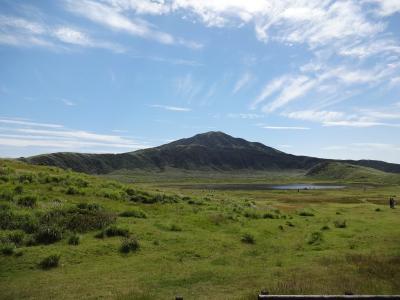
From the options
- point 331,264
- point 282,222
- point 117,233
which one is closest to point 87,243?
point 117,233

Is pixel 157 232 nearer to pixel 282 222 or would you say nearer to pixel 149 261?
pixel 149 261

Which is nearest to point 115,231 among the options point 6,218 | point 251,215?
point 6,218

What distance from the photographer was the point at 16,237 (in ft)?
73.9

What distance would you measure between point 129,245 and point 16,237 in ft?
20.2

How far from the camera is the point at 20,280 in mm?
17312

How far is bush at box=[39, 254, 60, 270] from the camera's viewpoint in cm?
1923

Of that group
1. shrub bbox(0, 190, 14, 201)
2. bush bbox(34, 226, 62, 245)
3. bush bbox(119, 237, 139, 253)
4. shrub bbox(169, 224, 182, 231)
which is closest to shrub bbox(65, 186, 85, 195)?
shrub bbox(0, 190, 14, 201)

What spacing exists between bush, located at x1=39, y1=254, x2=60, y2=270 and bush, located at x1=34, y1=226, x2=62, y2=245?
11.3 feet

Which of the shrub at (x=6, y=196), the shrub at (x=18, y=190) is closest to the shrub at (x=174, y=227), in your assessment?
the shrub at (x=6, y=196)

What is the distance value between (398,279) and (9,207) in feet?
76.1

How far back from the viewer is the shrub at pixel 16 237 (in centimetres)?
2216

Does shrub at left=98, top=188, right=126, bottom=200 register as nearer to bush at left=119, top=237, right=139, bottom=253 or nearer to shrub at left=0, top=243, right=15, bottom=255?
bush at left=119, top=237, right=139, bottom=253

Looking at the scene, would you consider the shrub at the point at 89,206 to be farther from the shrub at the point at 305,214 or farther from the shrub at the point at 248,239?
the shrub at the point at 305,214

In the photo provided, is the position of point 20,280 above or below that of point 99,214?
below
